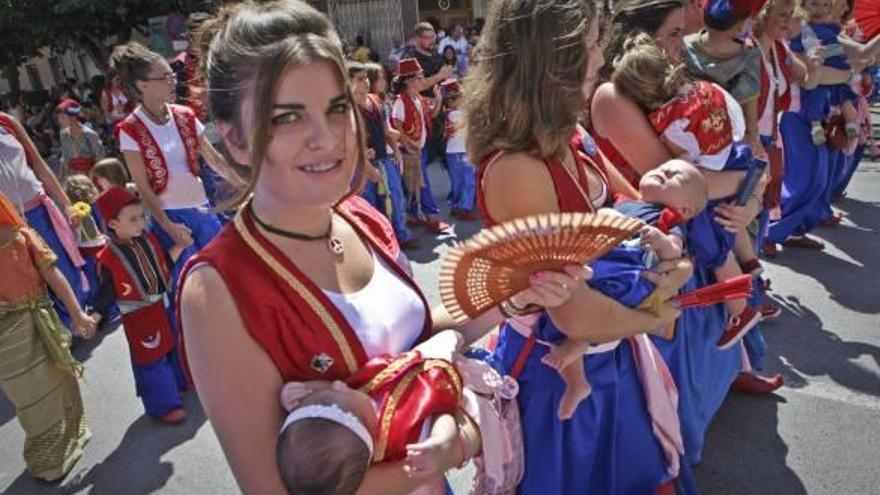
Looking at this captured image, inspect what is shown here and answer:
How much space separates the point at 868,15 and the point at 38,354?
5.78 m

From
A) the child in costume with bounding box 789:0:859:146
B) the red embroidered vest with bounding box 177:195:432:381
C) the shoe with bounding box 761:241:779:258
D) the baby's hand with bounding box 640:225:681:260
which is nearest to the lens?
the red embroidered vest with bounding box 177:195:432:381

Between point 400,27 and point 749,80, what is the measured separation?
43.8ft

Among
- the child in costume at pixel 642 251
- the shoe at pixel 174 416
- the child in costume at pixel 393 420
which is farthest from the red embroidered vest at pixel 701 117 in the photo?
the shoe at pixel 174 416

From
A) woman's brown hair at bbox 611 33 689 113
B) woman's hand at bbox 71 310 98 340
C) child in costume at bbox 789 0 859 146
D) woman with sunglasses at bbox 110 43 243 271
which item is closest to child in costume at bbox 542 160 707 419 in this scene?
woman's brown hair at bbox 611 33 689 113

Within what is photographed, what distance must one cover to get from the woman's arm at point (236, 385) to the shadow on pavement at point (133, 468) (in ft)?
7.86

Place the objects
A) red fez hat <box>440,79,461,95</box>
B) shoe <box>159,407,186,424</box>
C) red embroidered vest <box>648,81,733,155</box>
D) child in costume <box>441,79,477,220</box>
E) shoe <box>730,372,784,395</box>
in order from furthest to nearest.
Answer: red fez hat <box>440,79,461,95</box> → child in costume <box>441,79,477,220</box> → shoe <box>159,407,186,424</box> → shoe <box>730,372,784,395</box> → red embroidered vest <box>648,81,733,155</box>

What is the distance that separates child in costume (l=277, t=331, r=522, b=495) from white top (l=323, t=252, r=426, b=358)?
0.06m

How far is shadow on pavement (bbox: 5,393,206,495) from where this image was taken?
3189 mm

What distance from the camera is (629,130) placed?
2301mm

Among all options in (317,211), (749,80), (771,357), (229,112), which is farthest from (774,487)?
(229,112)

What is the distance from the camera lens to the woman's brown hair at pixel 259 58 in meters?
1.21

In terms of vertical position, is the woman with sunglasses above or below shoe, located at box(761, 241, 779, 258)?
above

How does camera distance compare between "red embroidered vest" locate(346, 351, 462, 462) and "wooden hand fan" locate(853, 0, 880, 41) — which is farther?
"wooden hand fan" locate(853, 0, 880, 41)

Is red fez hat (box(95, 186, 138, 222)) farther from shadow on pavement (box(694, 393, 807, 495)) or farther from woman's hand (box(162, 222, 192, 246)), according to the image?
shadow on pavement (box(694, 393, 807, 495))
